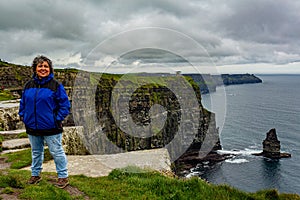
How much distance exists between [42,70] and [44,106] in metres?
0.98

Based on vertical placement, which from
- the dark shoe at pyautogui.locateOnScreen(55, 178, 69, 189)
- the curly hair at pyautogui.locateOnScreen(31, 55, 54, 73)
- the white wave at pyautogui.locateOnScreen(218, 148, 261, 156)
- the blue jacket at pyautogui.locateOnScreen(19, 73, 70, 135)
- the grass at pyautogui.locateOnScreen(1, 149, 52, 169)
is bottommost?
the white wave at pyautogui.locateOnScreen(218, 148, 261, 156)

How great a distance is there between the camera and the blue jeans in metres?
7.62

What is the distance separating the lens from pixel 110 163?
11.6 metres

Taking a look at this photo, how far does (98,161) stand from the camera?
11742mm

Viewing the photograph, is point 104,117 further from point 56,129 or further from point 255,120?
point 255,120

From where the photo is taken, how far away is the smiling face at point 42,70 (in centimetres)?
736

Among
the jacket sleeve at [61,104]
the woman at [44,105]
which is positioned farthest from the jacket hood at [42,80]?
the jacket sleeve at [61,104]

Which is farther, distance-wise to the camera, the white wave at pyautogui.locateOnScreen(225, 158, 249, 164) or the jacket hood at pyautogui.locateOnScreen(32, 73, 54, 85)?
the white wave at pyautogui.locateOnScreen(225, 158, 249, 164)

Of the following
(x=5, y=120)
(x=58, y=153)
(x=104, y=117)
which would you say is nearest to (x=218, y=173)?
(x=104, y=117)

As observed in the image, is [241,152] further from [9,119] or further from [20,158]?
[20,158]

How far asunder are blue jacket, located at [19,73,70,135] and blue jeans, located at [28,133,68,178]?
25 centimetres

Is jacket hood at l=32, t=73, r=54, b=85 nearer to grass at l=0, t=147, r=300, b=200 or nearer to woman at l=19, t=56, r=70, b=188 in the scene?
woman at l=19, t=56, r=70, b=188

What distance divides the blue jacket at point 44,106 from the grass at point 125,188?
149 cm

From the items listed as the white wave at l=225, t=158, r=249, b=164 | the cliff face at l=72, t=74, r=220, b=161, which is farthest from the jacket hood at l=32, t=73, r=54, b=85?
the white wave at l=225, t=158, r=249, b=164
